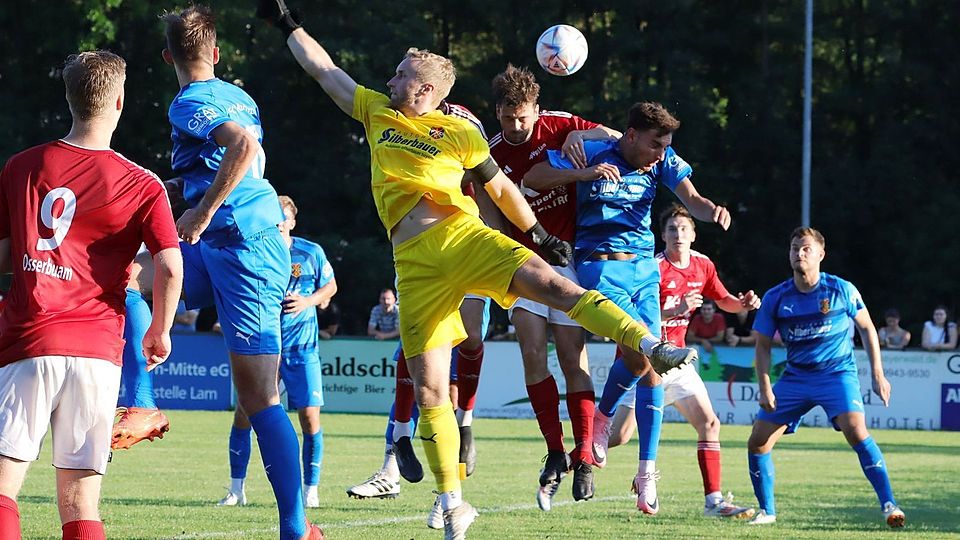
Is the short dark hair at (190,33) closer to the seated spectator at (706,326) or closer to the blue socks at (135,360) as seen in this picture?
the blue socks at (135,360)

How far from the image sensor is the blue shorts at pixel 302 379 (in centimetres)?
1126

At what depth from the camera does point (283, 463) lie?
695cm

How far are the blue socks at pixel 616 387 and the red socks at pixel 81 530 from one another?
4868 millimetres

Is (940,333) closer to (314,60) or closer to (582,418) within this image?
(582,418)

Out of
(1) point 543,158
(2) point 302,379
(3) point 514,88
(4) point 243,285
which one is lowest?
(2) point 302,379

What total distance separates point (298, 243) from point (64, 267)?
23.1 ft

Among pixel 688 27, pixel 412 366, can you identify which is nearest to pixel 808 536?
pixel 412 366

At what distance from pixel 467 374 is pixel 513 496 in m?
2.15

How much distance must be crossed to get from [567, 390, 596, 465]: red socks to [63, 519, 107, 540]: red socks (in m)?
3.89

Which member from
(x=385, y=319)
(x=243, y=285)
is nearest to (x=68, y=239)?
(x=243, y=285)

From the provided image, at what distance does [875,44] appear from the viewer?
3969 cm

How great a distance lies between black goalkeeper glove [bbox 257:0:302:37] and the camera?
7359mm

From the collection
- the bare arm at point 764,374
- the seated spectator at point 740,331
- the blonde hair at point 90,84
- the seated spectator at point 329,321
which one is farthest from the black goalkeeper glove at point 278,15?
the seated spectator at point 329,321

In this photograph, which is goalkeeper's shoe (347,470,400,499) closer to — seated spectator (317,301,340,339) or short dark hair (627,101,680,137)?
short dark hair (627,101,680,137)
